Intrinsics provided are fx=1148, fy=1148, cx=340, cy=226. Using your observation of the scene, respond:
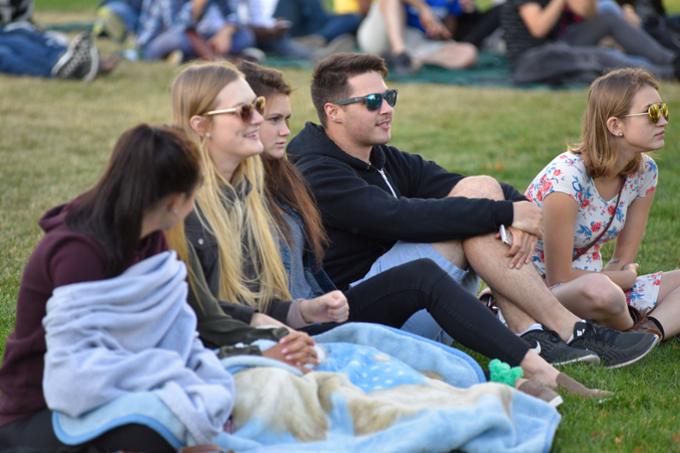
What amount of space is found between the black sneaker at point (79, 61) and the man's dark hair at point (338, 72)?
6802 mm

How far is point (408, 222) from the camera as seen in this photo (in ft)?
15.8

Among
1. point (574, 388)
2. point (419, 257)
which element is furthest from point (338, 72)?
point (574, 388)

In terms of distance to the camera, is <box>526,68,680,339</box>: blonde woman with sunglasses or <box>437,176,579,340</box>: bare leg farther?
<box>526,68,680,339</box>: blonde woman with sunglasses

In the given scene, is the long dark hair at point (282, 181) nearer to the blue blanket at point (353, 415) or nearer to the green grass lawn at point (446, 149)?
the blue blanket at point (353, 415)

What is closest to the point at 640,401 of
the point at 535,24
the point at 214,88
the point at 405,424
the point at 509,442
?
the point at 509,442

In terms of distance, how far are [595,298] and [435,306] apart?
95cm

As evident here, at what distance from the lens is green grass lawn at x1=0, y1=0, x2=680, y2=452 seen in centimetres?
427

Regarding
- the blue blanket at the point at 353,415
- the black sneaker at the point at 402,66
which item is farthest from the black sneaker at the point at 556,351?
the black sneaker at the point at 402,66

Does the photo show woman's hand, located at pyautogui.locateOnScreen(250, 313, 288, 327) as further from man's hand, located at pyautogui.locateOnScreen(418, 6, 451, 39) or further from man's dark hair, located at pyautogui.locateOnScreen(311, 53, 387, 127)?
man's hand, located at pyautogui.locateOnScreen(418, 6, 451, 39)

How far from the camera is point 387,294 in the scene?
457cm

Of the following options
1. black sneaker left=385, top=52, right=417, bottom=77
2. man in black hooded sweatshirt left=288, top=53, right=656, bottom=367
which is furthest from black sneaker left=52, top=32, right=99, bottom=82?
man in black hooded sweatshirt left=288, top=53, right=656, bottom=367

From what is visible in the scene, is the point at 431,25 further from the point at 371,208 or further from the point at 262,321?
the point at 262,321

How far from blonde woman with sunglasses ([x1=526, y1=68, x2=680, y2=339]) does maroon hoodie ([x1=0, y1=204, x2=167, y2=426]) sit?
2175mm

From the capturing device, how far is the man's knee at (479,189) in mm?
4977
